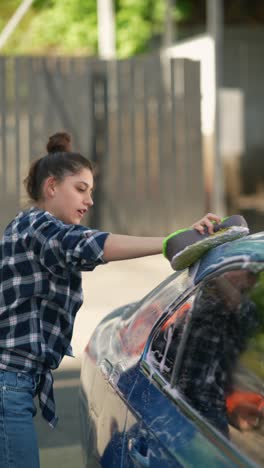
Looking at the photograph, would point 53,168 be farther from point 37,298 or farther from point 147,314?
point 147,314

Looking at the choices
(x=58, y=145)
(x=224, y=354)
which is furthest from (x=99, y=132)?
(x=224, y=354)

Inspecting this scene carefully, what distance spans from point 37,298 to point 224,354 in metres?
0.75

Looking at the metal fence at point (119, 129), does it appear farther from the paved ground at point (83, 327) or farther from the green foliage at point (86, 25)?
the green foliage at point (86, 25)

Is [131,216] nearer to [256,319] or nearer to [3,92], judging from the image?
[3,92]

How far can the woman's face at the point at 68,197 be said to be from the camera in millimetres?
3631

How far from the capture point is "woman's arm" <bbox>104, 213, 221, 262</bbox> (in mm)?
3207

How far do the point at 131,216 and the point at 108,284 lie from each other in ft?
9.23

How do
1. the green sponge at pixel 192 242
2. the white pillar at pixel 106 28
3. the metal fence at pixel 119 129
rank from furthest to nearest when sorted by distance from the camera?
the white pillar at pixel 106 28 → the metal fence at pixel 119 129 → the green sponge at pixel 192 242

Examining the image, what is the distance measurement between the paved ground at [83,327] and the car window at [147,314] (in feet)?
5.85

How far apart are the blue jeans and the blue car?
0.24 metres

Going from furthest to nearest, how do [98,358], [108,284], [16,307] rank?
[108,284] → [98,358] → [16,307]

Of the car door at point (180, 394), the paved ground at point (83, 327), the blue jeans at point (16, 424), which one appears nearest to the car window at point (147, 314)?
the car door at point (180, 394)

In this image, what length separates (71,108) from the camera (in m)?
13.7

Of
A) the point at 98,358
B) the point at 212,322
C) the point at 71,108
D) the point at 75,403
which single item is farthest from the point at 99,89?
the point at 212,322
